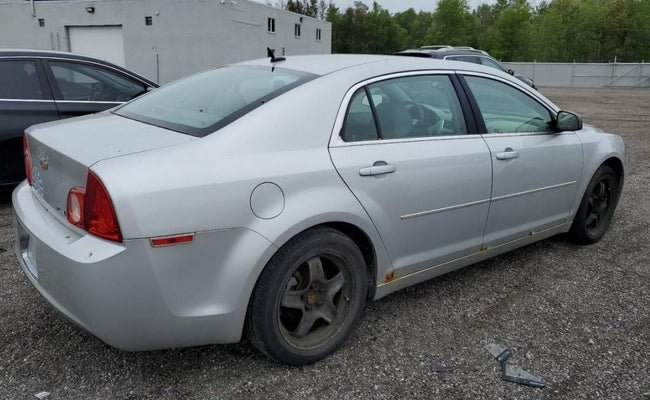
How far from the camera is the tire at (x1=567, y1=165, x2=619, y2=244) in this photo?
14.0 ft

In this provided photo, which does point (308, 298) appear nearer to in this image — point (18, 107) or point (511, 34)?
point (18, 107)

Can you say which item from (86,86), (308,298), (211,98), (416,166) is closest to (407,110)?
(416,166)

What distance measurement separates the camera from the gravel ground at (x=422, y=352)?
251 centimetres

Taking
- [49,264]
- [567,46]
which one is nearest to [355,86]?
[49,264]

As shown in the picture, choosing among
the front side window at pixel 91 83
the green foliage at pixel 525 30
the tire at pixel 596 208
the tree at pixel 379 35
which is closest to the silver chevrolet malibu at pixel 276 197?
the tire at pixel 596 208

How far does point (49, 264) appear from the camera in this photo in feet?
7.62

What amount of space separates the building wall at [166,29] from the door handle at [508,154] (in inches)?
951

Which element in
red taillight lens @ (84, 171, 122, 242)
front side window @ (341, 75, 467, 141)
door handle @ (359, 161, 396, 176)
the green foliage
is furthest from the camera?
the green foliage

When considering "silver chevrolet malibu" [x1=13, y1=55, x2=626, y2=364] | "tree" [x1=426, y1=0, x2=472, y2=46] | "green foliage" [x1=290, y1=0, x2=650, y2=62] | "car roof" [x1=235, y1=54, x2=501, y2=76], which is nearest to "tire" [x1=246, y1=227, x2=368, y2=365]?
"silver chevrolet malibu" [x1=13, y1=55, x2=626, y2=364]

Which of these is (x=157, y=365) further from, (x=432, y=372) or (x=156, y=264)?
(x=432, y=372)

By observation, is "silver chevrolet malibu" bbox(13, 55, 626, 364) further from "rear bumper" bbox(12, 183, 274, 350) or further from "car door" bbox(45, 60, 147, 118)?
"car door" bbox(45, 60, 147, 118)

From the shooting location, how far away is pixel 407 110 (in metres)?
3.08

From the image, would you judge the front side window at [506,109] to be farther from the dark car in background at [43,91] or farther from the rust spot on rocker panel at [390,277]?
the dark car in background at [43,91]

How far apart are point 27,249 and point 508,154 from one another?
2.79m
